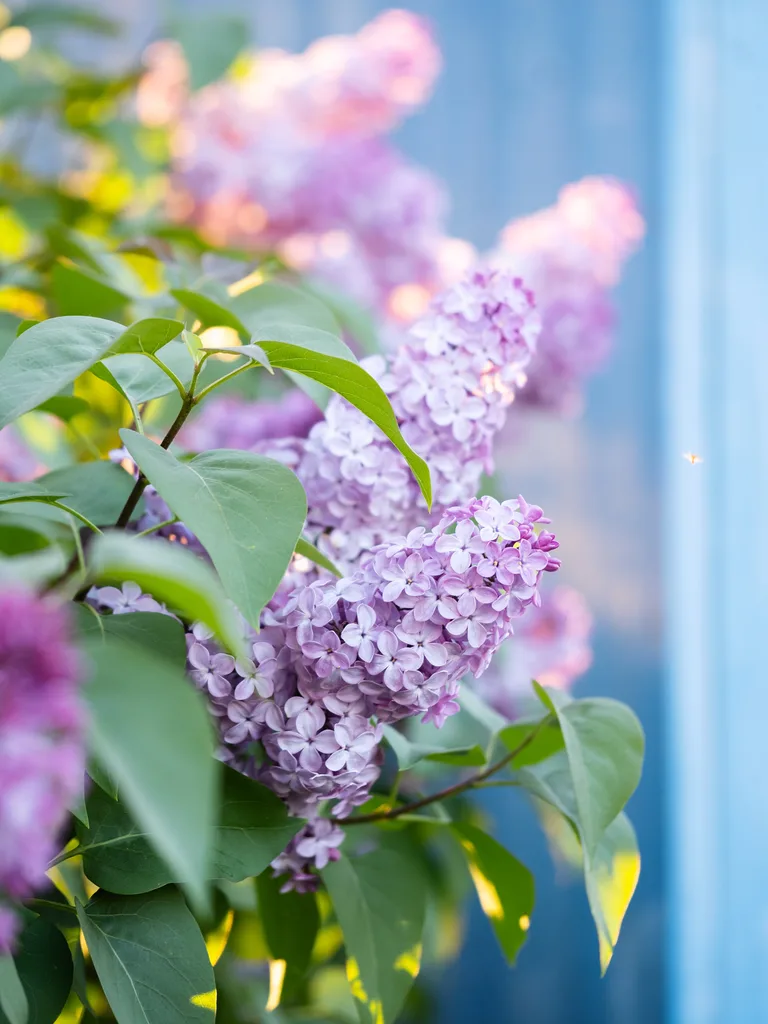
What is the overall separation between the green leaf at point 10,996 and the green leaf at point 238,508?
0.36ft

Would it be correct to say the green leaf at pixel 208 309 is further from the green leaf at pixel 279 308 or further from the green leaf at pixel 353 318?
the green leaf at pixel 353 318

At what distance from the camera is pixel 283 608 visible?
313mm

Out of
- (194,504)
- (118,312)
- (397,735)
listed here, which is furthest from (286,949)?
(118,312)

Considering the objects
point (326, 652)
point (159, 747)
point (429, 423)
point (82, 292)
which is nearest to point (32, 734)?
point (159, 747)

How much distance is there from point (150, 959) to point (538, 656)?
58 cm

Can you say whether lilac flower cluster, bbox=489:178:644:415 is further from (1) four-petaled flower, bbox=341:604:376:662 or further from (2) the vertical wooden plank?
(1) four-petaled flower, bbox=341:604:376:662

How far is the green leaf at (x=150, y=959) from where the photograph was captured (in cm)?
29

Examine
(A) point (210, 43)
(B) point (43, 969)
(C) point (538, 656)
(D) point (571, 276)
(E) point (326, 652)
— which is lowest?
(C) point (538, 656)

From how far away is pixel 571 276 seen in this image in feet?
2.44

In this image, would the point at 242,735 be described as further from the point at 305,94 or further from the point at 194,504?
the point at 305,94

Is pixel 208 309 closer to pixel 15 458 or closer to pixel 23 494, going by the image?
pixel 23 494

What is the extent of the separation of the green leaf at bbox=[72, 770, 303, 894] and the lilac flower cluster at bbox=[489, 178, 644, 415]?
1.55ft

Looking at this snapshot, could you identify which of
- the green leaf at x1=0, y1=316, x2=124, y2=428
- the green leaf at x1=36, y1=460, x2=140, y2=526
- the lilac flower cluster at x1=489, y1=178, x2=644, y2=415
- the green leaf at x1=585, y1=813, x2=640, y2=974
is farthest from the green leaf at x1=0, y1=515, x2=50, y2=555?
the lilac flower cluster at x1=489, y1=178, x2=644, y2=415

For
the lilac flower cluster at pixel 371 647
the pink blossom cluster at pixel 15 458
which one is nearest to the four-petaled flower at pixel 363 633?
the lilac flower cluster at pixel 371 647
